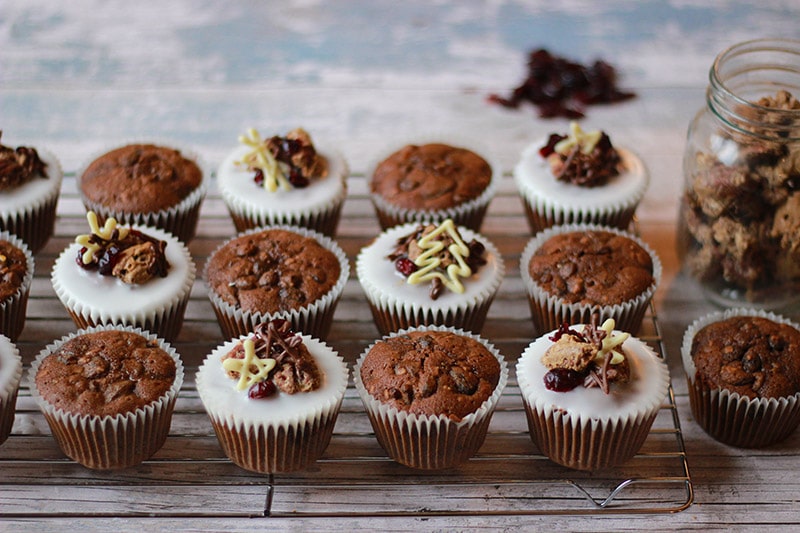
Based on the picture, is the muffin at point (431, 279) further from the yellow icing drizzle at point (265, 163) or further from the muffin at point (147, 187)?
the muffin at point (147, 187)

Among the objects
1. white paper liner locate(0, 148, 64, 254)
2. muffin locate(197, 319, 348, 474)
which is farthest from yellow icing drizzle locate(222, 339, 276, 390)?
white paper liner locate(0, 148, 64, 254)

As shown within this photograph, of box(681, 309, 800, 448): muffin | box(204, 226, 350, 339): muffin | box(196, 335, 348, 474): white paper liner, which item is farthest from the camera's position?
box(204, 226, 350, 339): muffin

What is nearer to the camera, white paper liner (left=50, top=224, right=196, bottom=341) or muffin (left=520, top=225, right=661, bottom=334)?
white paper liner (left=50, top=224, right=196, bottom=341)

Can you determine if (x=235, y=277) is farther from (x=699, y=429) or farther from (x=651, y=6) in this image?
(x=651, y=6)

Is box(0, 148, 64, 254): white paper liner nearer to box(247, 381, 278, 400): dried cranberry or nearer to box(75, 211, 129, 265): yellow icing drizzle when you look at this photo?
box(75, 211, 129, 265): yellow icing drizzle

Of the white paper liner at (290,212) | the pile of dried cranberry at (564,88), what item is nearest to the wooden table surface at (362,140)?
the pile of dried cranberry at (564,88)

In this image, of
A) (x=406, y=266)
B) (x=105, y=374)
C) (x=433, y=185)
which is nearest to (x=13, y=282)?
(x=105, y=374)
